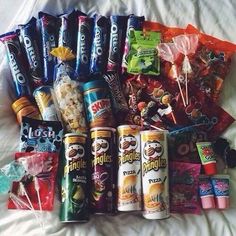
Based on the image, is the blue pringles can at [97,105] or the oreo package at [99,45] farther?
the oreo package at [99,45]

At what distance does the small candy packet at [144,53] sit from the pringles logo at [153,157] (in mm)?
288

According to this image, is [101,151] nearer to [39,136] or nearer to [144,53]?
[39,136]

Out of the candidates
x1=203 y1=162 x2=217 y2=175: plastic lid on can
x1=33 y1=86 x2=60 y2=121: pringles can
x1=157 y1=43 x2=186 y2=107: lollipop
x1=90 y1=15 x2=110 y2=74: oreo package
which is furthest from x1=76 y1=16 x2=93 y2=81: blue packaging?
x1=203 y1=162 x2=217 y2=175: plastic lid on can

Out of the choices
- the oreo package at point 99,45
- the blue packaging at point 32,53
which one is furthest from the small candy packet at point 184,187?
the blue packaging at point 32,53

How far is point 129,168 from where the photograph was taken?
49.4 inches

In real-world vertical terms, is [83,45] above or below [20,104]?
above

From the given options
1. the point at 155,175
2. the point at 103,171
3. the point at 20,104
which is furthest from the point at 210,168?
the point at 20,104

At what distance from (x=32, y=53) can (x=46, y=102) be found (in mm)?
193

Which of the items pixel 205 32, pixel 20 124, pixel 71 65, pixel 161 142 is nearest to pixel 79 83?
pixel 71 65

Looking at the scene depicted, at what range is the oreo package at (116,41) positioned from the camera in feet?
4.83

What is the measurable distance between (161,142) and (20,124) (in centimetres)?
42

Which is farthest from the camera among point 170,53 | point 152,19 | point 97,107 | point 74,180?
point 152,19

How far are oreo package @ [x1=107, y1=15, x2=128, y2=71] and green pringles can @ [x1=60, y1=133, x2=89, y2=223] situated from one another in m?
0.31

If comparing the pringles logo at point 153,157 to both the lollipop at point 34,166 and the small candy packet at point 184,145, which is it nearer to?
the small candy packet at point 184,145
